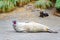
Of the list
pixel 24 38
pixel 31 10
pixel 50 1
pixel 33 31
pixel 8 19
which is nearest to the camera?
pixel 24 38

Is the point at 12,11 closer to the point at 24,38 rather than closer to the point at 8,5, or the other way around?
the point at 8,5

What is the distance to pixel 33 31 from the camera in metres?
5.25

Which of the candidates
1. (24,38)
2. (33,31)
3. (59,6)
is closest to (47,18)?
(59,6)

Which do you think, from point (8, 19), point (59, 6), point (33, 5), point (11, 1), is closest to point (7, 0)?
point (11, 1)

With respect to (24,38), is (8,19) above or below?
below

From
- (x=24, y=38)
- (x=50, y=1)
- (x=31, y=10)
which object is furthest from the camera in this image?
(x=50, y=1)

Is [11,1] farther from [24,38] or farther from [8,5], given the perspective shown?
[24,38]

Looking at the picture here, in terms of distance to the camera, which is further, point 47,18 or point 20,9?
point 20,9

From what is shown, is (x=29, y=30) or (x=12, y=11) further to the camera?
(x=12, y=11)

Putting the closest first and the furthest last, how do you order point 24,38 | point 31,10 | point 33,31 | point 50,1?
point 24,38, point 33,31, point 31,10, point 50,1

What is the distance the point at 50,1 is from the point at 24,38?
17.8 ft

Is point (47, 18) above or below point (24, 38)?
below

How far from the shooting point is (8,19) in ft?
25.4

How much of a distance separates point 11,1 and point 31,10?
1.06 meters
